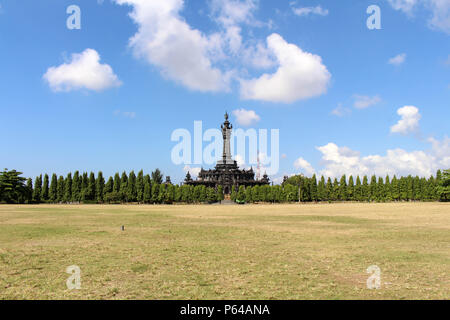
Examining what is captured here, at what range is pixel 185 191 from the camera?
104 m

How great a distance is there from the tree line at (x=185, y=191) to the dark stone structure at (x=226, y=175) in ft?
74.0

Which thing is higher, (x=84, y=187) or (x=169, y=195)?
(x=84, y=187)

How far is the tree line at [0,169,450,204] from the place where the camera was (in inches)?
3861

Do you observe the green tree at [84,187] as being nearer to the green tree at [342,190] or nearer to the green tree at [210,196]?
the green tree at [210,196]

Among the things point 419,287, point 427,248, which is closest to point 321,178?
point 427,248

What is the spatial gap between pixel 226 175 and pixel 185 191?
37449mm

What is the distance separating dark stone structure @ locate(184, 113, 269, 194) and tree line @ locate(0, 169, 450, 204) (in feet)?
74.0

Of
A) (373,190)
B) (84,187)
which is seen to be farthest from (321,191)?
(84,187)

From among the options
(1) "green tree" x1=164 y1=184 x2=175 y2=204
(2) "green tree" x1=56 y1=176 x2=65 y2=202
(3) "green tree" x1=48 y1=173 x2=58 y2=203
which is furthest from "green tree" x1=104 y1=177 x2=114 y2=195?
(1) "green tree" x1=164 y1=184 x2=175 y2=204

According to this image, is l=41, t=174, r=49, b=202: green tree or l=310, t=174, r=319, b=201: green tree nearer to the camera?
l=41, t=174, r=49, b=202: green tree

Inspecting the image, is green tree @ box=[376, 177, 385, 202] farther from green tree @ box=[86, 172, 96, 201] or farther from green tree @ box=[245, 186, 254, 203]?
green tree @ box=[86, 172, 96, 201]

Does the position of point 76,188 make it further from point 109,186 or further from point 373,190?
point 373,190
